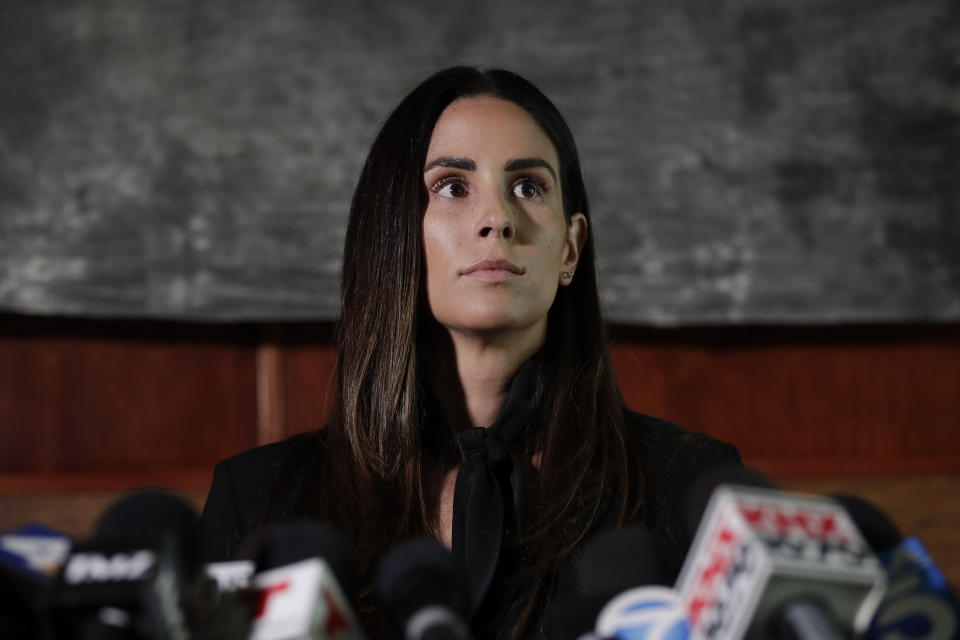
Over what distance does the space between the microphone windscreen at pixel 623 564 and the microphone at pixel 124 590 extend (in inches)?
9.6

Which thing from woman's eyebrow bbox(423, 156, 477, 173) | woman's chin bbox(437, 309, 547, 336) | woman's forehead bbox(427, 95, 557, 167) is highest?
woman's forehead bbox(427, 95, 557, 167)

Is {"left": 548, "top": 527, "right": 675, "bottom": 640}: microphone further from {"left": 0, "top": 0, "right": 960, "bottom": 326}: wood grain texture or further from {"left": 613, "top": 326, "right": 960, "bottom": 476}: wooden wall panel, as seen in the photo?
{"left": 613, "top": 326, "right": 960, "bottom": 476}: wooden wall panel

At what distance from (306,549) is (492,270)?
559 millimetres

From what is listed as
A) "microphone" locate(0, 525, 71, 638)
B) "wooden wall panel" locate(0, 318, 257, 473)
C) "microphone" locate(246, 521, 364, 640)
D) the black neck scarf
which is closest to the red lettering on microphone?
"microphone" locate(246, 521, 364, 640)

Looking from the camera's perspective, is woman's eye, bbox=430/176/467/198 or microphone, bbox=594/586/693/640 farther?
woman's eye, bbox=430/176/467/198

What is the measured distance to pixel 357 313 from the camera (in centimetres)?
122

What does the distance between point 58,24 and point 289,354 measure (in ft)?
2.50

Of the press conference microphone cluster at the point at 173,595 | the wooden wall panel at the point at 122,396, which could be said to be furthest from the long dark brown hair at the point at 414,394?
the wooden wall panel at the point at 122,396

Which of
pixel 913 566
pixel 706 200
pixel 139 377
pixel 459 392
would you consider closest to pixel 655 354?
pixel 706 200

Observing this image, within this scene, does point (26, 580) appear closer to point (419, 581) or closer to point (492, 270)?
point (419, 581)

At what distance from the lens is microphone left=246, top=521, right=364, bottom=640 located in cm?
51

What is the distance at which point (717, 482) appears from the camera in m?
0.64

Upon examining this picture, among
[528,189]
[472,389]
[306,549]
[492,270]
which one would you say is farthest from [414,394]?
[306,549]

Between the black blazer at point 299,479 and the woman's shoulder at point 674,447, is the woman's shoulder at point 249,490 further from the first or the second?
the woman's shoulder at point 674,447
